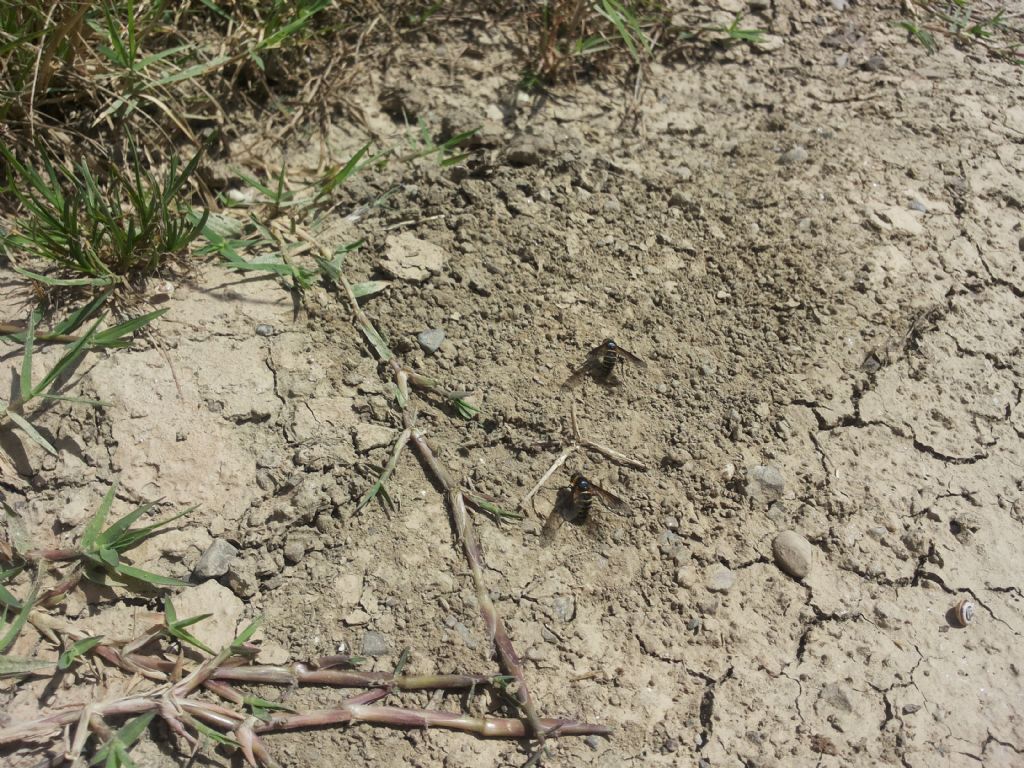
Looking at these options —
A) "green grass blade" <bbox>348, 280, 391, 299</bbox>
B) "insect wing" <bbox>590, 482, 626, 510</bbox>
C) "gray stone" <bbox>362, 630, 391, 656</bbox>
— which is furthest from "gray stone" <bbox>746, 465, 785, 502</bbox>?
"green grass blade" <bbox>348, 280, 391, 299</bbox>

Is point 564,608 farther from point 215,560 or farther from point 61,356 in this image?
point 61,356

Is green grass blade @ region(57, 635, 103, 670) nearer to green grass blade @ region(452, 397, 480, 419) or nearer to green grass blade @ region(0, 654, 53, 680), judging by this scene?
green grass blade @ region(0, 654, 53, 680)

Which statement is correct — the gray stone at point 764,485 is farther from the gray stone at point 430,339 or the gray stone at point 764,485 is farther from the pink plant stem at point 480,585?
the gray stone at point 430,339

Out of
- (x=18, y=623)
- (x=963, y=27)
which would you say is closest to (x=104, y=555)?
(x=18, y=623)

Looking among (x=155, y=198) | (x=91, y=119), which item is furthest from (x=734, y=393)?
(x=91, y=119)

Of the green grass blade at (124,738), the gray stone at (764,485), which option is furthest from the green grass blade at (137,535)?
the gray stone at (764,485)

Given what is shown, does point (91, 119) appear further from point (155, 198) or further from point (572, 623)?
point (572, 623)

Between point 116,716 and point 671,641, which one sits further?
point 671,641
